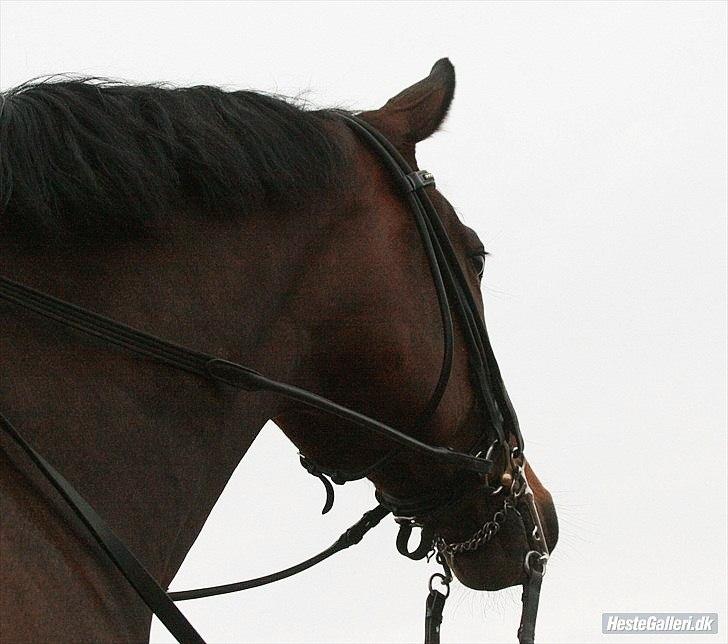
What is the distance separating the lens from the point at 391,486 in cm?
305

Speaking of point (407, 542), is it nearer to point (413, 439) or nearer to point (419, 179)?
point (413, 439)

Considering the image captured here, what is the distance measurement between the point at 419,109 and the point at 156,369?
1.15 metres

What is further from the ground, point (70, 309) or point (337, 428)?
point (70, 309)

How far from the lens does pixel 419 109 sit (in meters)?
2.97

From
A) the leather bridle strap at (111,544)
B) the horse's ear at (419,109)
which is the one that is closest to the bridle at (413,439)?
the leather bridle strap at (111,544)

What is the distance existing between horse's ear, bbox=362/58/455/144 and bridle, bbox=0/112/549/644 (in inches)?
4.8

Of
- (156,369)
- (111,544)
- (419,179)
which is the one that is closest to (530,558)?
(419,179)

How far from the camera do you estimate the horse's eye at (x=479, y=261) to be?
3.07 meters

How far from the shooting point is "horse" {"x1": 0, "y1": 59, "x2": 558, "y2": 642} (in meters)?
2.04

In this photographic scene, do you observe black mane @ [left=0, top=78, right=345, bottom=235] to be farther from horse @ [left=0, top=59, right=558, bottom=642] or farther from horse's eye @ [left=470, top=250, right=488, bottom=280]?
horse's eye @ [left=470, top=250, right=488, bottom=280]

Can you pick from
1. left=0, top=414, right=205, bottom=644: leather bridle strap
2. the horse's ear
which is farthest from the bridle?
the horse's ear

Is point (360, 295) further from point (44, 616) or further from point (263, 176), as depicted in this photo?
point (44, 616)

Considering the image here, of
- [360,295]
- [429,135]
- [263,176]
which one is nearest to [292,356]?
[360,295]

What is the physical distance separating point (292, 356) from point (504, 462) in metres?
0.84
